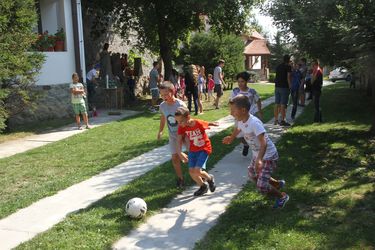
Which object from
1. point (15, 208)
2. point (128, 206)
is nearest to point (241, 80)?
point (128, 206)

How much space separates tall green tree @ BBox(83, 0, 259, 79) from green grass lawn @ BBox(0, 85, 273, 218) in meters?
6.17

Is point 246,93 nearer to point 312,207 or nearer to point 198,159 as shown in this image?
point 198,159

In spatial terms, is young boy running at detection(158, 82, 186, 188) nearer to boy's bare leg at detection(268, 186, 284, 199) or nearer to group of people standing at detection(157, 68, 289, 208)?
group of people standing at detection(157, 68, 289, 208)

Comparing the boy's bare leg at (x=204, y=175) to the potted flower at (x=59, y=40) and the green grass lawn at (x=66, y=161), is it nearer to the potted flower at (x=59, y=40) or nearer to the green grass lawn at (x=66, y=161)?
the green grass lawn at (x=66, y=161)

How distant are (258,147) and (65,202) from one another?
2.65 m

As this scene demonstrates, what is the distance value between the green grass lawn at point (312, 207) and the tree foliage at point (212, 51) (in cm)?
2015

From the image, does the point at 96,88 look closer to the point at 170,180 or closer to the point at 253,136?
the point at 170,180

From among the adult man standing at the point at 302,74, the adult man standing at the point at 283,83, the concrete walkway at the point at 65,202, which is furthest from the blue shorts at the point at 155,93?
the concrete walkway at the point at 65,202

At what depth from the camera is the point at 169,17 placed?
18609 mm

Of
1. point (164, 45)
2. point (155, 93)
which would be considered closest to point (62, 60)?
point (155, 93)

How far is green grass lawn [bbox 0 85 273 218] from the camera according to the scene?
638cm

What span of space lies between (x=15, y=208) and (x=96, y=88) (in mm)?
12105

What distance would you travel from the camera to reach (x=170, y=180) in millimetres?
6672

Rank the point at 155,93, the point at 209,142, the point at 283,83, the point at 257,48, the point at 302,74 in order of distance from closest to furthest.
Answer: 1. the point at 209,142
2. the point at 283,83
3. the point at 302,74
4. the point at 155,93
5. the point at 257,48
